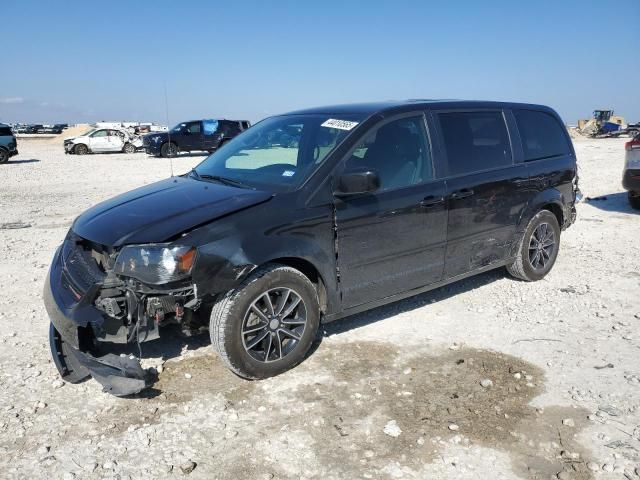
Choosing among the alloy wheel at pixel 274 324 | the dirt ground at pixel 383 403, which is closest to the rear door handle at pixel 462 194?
the dirt ground at pixel 383 403

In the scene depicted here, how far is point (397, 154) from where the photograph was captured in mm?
4320

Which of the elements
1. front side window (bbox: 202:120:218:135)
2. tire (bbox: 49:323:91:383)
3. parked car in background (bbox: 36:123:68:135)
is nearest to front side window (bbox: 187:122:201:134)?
front side window (bbox: 202:120:218:135)

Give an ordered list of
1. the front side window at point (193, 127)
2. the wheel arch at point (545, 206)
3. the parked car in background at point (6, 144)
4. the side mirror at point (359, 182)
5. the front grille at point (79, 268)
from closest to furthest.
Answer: the front grille at point (79, 268) < the side mirror at point (359, 182) < the wheel arch at point (545, 206) < the parked car in background at point (6, 144) < the front side window at point (193, 127)

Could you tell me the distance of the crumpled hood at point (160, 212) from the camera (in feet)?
11.2

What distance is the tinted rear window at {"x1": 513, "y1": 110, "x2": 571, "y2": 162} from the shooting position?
547 cm

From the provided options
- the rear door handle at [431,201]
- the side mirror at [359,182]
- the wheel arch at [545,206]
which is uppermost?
the side mirror at [359,182]

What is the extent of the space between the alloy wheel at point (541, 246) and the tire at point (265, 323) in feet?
9.72

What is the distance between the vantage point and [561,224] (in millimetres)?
6039

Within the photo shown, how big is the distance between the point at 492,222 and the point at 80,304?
3661 millimetres

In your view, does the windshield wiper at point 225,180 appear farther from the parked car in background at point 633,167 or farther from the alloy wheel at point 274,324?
the parked car in background at point 633,167

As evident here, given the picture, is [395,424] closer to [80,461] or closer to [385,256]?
[385,256]

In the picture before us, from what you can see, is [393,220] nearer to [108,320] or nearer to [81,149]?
[108,320]

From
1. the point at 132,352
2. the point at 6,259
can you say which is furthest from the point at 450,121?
the point at 6,259

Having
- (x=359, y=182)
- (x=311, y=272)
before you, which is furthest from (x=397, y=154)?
(x=311, y=272)
